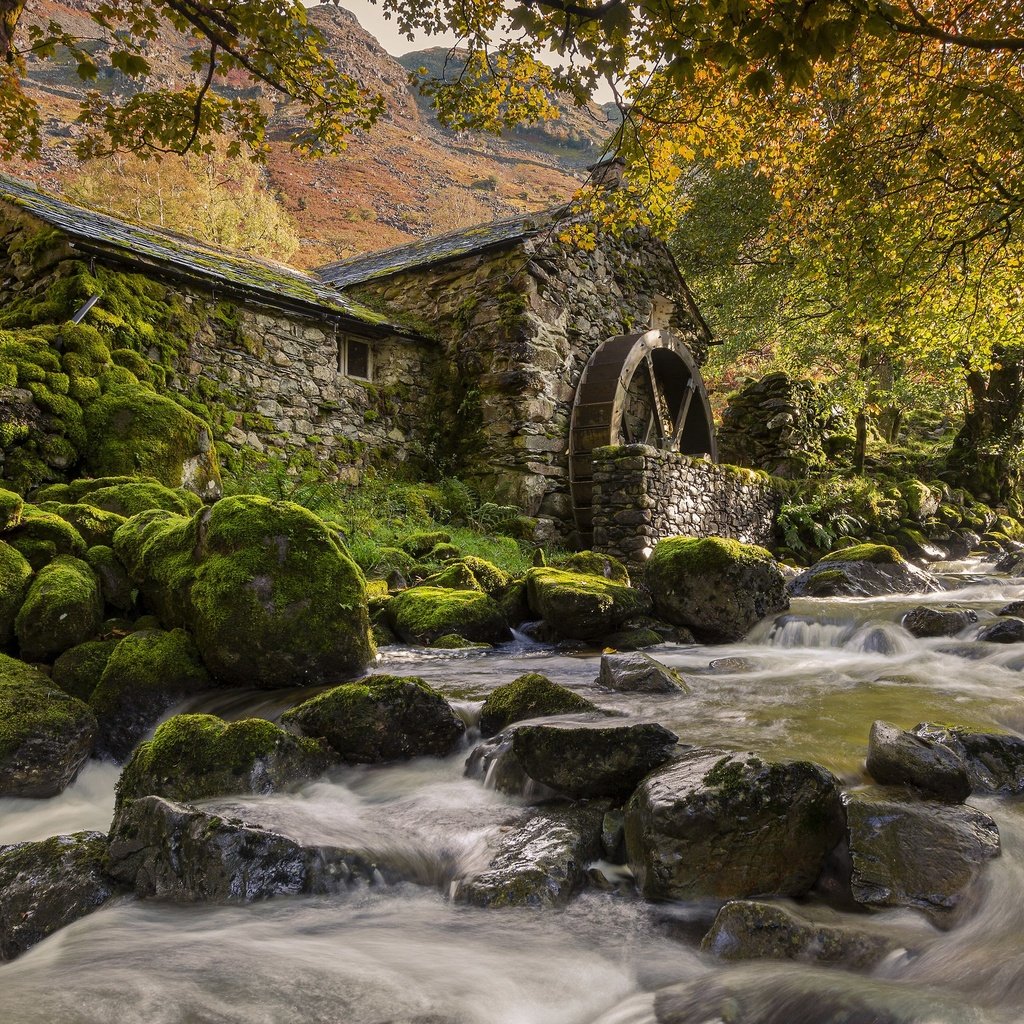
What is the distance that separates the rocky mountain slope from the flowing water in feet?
101

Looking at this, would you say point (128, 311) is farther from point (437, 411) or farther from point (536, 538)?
point (536, 538)

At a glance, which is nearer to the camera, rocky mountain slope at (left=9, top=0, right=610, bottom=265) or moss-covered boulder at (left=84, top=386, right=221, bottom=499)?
moss-covered boulder at (left=84, top=386, right=221, bottom=499)

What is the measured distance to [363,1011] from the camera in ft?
6.02

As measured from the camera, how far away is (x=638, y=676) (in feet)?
14.9

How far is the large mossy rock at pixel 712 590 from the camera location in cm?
685

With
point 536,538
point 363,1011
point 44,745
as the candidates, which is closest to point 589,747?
point 363,1011

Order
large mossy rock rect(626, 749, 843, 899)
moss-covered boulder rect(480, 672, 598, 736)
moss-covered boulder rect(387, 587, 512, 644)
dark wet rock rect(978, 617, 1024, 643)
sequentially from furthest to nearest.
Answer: moss-covered boulder rect(387, 587, 512, 644) → dark wet rock rect(978, 617, 1024, 643) → moss-covered boulder rect(480, 672, 598, 736) → large mossy rock rect(626, 749, 843, 899)

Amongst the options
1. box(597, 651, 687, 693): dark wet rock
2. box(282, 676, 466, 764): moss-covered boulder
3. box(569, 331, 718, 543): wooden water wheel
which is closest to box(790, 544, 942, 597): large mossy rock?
box(569, 331, 718, 543): wooden water wheel

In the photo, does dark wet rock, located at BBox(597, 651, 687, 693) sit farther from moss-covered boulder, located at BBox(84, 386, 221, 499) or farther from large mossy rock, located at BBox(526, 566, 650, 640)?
moss-covered boulder, located at BBox(84, 386, 221, 499)

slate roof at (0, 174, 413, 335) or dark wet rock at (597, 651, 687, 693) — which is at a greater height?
→ slate roof at (0, 174, 413, 335)

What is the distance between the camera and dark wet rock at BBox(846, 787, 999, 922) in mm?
2199

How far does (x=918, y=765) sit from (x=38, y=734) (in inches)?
150

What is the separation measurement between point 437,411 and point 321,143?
5648mm

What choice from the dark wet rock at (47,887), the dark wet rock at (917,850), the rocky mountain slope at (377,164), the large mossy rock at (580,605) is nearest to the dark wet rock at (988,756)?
the dark wet rock at (917,850)
